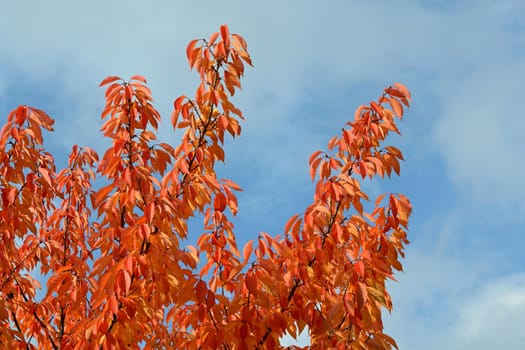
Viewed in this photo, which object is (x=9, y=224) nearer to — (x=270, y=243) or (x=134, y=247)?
(x=134, y=247)

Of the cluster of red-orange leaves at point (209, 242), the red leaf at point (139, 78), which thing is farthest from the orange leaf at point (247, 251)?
the red leaf at point (139, 78)

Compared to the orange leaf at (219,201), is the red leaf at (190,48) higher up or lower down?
higher up

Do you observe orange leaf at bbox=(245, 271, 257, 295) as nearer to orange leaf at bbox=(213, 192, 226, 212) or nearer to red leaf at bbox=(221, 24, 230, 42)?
orange leaf at bbox=(213, 192, 226, 212)

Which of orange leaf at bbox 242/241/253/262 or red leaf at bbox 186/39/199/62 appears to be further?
red leaf at bbox 186/39/199/62

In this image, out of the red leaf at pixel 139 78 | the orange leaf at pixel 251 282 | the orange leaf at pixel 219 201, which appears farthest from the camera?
the red leaf at pixel 139 78

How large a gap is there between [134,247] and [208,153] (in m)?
0.97

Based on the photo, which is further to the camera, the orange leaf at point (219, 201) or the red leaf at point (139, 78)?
the red leaf at point (139, 78)

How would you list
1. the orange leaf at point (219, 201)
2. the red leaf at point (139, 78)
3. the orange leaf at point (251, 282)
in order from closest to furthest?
the orange leaf at point (251, 282) → the orange leaf at point (219, 201) → the red leaf at point (139, 78)

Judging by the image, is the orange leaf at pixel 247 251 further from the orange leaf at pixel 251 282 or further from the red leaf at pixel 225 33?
the red leaf at pixel 225 33

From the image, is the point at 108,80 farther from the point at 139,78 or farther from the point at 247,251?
the point at 247,251

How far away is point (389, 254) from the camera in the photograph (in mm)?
4113

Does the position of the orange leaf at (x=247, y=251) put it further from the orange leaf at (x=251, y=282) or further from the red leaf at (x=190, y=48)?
the red leaf at (x=190, y=48)

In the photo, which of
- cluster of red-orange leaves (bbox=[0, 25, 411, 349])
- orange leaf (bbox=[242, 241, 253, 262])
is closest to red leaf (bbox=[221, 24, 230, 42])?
cluster of red-orange leaves (bbox=[0, 25, 411, 349])

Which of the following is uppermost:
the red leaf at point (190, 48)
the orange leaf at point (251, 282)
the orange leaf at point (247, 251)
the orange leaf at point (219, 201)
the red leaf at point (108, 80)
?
the red leaf at point (190, 48)
